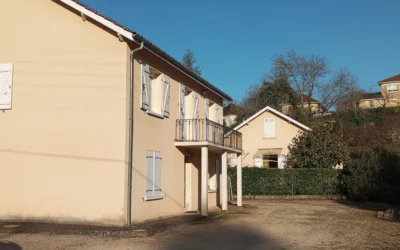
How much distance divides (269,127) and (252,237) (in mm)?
24036

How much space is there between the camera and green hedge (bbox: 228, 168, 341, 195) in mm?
28734

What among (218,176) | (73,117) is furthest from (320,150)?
(73,117)

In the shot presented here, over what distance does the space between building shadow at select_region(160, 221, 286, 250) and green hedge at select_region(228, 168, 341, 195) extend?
15407 millimetres

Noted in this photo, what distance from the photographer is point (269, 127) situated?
3572cm

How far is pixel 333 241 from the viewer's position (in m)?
11.6

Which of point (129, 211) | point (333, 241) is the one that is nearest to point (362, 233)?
point (333, 241)

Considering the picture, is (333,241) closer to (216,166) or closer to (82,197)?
(82,197)

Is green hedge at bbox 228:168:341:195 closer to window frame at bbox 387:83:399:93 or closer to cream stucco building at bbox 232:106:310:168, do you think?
cream stucco building at bbox 232:106:310:168

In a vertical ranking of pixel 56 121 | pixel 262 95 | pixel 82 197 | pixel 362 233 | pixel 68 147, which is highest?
pixel 262 95

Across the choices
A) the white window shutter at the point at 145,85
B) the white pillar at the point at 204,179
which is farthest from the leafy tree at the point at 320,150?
the white window shutter at the point at 145,85

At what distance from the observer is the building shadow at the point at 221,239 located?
35.0ft

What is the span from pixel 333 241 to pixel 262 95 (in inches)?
1652

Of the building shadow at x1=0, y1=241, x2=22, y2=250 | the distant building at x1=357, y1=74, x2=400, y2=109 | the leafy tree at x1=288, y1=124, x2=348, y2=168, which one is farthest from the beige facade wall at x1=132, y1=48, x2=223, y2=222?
the distant building at x1=357, y1=74, x2=400, y2=109

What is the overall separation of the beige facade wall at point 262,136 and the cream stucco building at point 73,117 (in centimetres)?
Result: 2144
